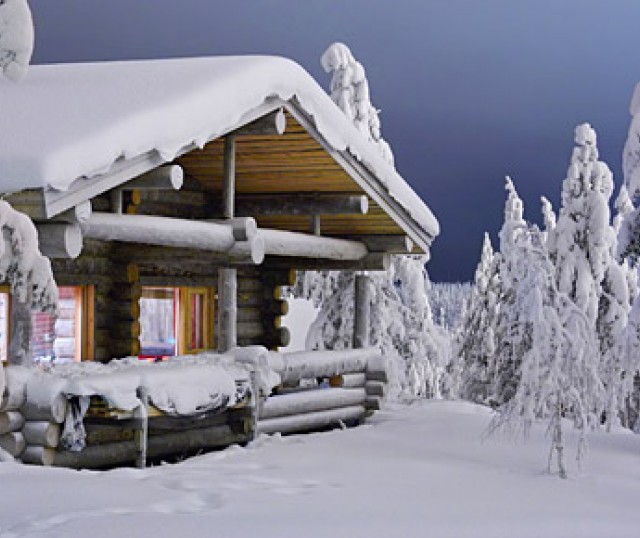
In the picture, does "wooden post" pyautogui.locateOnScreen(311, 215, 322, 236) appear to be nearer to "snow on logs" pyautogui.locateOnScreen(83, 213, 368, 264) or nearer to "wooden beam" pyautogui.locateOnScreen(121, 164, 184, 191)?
"snow on logs" pyautogui.locateOnScreen(83, 213, 368, 264)

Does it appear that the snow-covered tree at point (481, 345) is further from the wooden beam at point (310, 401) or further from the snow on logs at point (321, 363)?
the wooden beam at point (310, 401)

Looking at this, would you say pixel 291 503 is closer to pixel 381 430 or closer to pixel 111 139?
pixel 111 139

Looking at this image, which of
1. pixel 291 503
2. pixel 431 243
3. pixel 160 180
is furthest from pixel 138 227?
pixel 431 243

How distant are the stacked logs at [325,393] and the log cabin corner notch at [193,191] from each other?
3.71 feet

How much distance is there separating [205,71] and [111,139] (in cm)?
284

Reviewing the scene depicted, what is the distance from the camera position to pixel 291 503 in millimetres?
9078

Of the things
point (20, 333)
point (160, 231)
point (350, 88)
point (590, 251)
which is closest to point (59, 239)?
point (20, 333)

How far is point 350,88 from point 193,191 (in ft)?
32.4

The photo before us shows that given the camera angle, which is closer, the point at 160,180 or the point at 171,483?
the point at 171,483

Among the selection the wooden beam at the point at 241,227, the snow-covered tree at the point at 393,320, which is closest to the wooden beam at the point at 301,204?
the wooden beam at the point at 241,227

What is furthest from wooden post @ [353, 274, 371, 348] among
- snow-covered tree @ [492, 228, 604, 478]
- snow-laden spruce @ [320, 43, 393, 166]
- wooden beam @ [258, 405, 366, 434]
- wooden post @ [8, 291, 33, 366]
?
snow-laden spruce @ [320, 43, 393, 166]

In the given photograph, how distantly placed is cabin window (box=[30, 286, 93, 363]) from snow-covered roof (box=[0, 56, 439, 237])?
3.17 m

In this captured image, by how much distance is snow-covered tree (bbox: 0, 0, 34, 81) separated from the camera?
6469 millimetres

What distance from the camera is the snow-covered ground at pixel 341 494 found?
792cm
